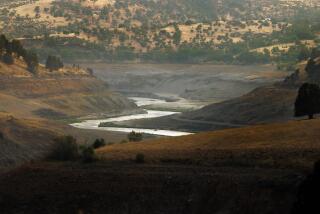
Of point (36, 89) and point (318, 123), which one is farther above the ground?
point (318, 123)

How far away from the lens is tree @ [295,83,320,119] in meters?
84.8

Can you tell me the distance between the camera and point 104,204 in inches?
2272

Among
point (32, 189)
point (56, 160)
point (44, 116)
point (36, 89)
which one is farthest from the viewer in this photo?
point (36, 89)

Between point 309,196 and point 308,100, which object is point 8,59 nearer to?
point 308,100

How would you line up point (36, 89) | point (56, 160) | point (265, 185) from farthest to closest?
point (36, 89), point (56, 160), point (265, 185)

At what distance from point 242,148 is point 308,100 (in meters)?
22.7

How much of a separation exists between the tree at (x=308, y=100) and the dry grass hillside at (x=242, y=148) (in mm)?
11951

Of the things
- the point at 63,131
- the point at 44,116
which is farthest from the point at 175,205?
the point at 44,116

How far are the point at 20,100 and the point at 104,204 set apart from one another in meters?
98.5

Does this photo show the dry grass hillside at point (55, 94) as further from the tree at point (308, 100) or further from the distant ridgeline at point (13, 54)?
the tree at point (308, 100)

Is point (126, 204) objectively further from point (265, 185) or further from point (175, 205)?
point (265, 185)

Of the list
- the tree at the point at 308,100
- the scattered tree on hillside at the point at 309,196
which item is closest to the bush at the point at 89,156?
the scattered tree on hillside at the point at 309,196

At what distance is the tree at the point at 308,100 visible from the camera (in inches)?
3339

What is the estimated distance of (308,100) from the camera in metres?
85.2
